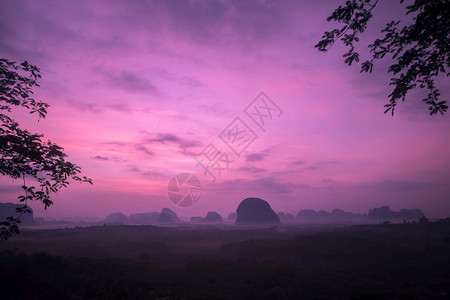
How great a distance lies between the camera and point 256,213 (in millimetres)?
158875

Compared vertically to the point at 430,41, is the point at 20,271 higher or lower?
lower

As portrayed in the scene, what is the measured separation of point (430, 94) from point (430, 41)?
1698mm

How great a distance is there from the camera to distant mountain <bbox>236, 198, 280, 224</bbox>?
155 m

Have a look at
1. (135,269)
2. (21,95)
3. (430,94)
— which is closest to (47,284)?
(135,269)

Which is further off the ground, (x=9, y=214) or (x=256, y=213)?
(x=9, y=214)

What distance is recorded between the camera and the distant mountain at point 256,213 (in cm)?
15512

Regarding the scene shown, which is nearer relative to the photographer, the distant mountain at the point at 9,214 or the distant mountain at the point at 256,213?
the distant mountain at the point at 9,214

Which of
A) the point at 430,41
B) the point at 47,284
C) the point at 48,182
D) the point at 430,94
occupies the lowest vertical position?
the point at 47,284

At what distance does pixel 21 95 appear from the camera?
9109mm

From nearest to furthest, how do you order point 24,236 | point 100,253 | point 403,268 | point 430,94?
point 430,94 < point 403,268 < point 100,253 < point 24,236

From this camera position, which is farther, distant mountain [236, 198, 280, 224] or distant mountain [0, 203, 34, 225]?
distant mountain [236, 198, 280, 224]

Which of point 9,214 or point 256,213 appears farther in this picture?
point 256,213

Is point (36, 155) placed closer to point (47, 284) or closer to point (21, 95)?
point (21, 95)

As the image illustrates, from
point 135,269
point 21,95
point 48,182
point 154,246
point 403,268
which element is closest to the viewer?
point 48,182
